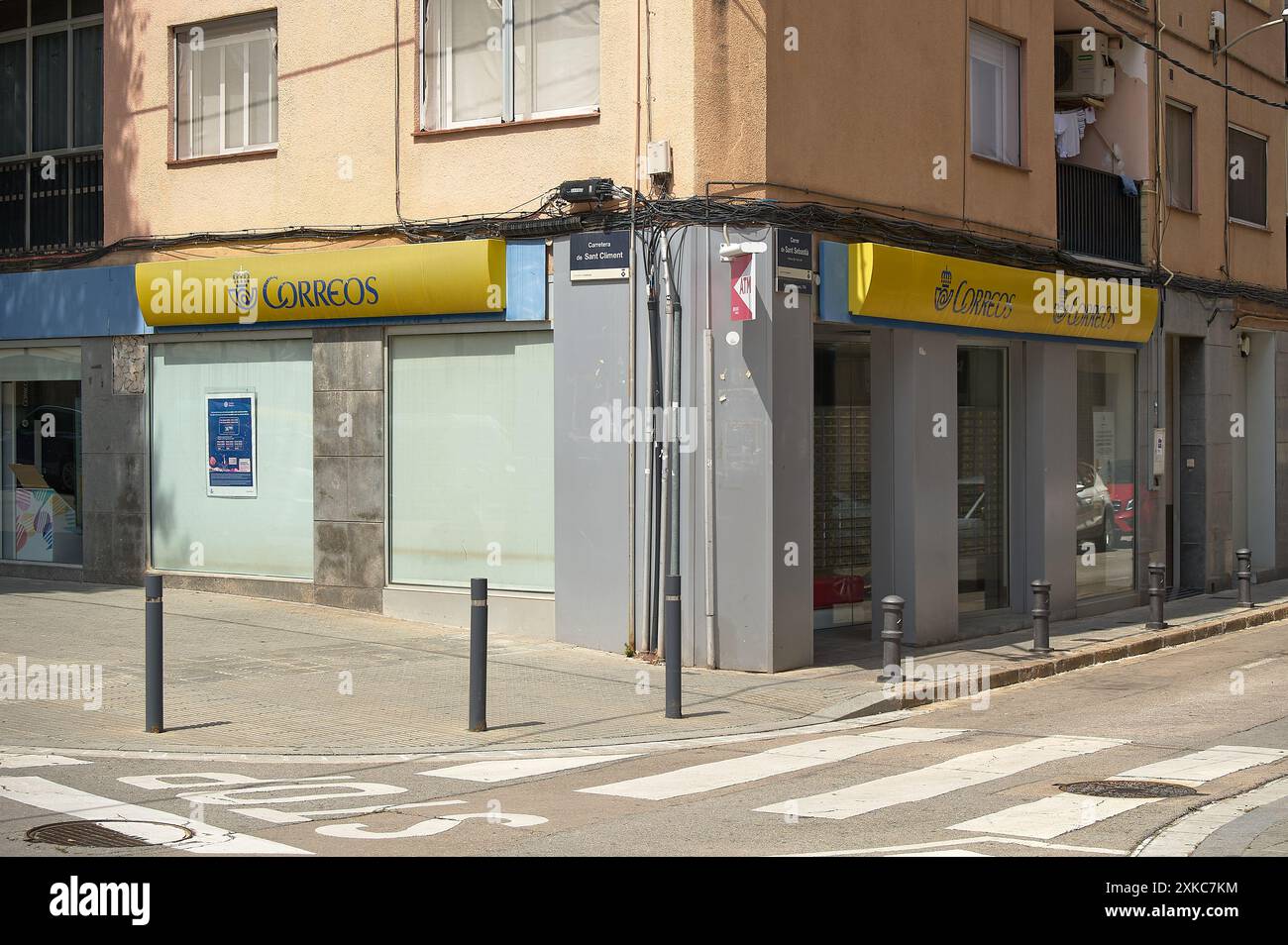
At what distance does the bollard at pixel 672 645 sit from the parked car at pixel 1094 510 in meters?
9.37

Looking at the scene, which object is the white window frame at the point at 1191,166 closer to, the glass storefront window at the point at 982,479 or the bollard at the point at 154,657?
the glass storefront window at the point at 982,479

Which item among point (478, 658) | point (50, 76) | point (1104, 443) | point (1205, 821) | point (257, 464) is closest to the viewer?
point (1205, 821)

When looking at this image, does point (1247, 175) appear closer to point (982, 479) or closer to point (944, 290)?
point (982, 479)

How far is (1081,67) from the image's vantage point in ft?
67.3

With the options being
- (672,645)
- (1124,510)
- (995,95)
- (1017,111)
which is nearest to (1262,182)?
(1124,510)

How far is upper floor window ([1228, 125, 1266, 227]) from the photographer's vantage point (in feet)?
77.4

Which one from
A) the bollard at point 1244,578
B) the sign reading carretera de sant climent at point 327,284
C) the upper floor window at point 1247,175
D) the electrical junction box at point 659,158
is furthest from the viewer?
the upper floor window at point 1247,175

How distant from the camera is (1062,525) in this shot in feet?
60.7

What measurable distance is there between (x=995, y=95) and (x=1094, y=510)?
220 inches

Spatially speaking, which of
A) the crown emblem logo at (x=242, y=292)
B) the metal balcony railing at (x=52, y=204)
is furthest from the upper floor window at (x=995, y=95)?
the metal balcony railing at (x=52, y=204)

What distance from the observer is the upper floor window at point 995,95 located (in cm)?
1748

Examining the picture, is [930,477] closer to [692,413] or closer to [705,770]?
[692,413]

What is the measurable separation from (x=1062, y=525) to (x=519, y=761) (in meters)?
10.3
